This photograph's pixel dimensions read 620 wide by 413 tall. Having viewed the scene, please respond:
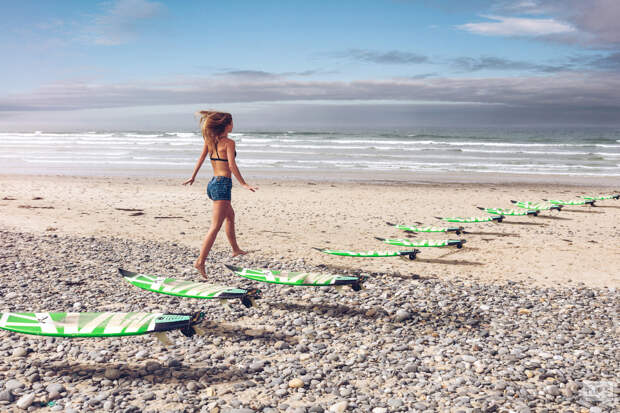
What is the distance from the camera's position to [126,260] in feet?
25.8

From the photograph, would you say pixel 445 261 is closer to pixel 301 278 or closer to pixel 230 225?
pixel 301 278

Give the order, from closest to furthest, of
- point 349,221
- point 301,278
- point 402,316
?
point 402,316, point 301,278, point 349,221

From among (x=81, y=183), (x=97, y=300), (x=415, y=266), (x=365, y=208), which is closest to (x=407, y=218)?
(x=365, y=208)

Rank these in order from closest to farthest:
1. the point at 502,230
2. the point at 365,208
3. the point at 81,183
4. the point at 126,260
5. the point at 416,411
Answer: the point at 416,411
the point at 126,260
the point at 502,230
the point at 365,208
the point at 81,183

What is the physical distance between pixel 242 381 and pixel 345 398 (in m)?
0.99

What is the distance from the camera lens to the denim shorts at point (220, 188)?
21.3ft

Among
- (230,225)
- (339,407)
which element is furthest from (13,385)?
(230,225)

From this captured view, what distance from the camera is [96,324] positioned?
4715 mm

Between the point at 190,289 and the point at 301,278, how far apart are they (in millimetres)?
1584

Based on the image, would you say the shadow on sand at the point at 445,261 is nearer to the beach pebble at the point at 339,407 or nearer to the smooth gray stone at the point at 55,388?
the beach pebble at the point at 339,407

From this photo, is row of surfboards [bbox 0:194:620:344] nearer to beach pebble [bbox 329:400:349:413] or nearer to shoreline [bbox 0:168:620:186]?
beach pebble [bbox 329:400:349:413]

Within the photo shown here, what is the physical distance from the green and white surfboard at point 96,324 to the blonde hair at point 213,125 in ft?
8.61

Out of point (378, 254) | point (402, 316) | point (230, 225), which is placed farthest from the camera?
point (378, 254)

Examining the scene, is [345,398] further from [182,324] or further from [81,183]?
[81,183]
